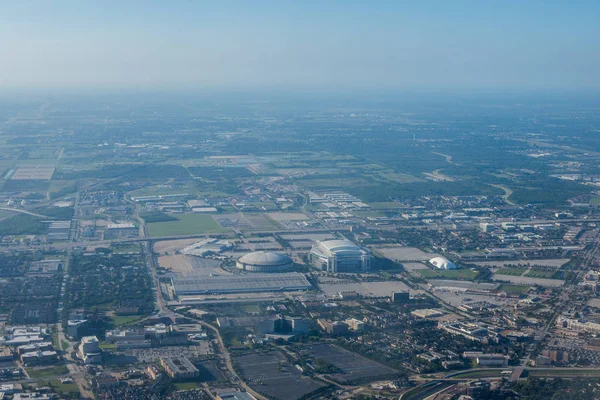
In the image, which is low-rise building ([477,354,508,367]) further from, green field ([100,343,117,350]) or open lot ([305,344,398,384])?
green field ([100,343,117,350])

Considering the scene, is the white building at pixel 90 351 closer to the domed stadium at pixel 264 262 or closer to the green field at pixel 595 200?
the domed stadium at pixel 264 262

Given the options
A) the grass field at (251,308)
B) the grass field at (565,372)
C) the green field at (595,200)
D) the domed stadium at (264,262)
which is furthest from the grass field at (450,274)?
the green field at (595,200)

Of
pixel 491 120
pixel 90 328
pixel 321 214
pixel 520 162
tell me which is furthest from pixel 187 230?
pixel 491 120

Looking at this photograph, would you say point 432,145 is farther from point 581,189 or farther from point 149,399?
point 149,399

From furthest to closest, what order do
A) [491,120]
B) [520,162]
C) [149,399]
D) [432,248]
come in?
1. [491,120]
2. [520,162]
3. [432,248]
4. [149,399]

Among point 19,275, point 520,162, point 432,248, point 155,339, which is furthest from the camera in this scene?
point 520,162

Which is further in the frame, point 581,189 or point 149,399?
point 581,189
